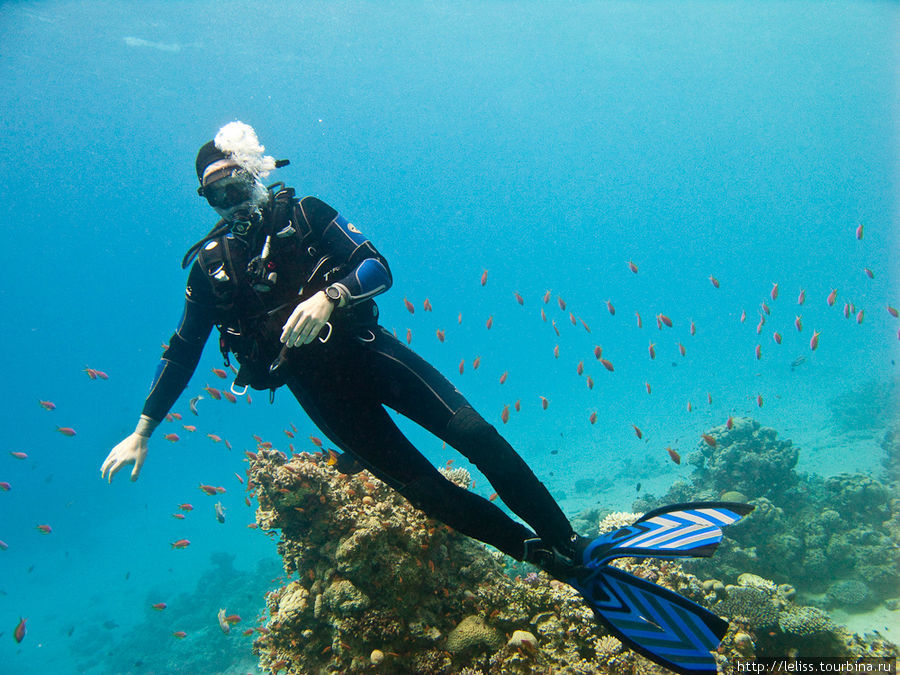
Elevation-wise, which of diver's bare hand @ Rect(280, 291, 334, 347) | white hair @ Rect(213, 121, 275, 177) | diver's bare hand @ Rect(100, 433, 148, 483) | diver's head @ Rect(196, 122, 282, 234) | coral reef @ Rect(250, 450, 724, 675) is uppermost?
white hair @ Rect(213, 121, 275, 177)

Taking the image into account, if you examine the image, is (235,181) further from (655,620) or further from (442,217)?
(442,217)

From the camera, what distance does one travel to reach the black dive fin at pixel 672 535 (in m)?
2.20

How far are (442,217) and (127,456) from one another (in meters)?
93.0

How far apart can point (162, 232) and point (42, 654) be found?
200 ft

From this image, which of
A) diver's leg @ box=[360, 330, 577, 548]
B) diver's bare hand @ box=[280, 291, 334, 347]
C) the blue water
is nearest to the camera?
diver's bare hand @ box=[280, 291, 334, 347]

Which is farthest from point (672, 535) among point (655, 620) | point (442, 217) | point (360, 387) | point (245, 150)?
point (442, 217)

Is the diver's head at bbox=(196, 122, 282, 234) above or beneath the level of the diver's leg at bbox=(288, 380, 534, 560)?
above

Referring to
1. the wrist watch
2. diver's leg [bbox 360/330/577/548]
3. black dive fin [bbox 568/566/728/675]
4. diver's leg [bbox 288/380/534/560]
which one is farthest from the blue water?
black dive fin [bbox 568/566/728/675]

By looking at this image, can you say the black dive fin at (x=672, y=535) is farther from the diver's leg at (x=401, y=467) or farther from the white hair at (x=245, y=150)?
the white hair at (x=245, y=150)

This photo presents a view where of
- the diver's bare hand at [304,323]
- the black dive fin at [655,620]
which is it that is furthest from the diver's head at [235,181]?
the black dive fin at [655,620]

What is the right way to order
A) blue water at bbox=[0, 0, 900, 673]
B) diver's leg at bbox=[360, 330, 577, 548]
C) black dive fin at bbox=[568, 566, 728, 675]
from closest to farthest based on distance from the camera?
black dive fin at bbox=[568, 566, 728, 675], diver's leg at bbox=[360, 330, 577, 548], blue water at bbox=[0, 0, 900, 673]

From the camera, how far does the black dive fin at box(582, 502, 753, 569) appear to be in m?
2.20

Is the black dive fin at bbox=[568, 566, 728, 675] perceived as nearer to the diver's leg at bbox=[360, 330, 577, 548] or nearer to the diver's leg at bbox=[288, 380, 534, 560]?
the diver's leg at bbox=[360, 330, 577, 548]

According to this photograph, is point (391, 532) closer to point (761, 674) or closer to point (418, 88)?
point (761, 674)
